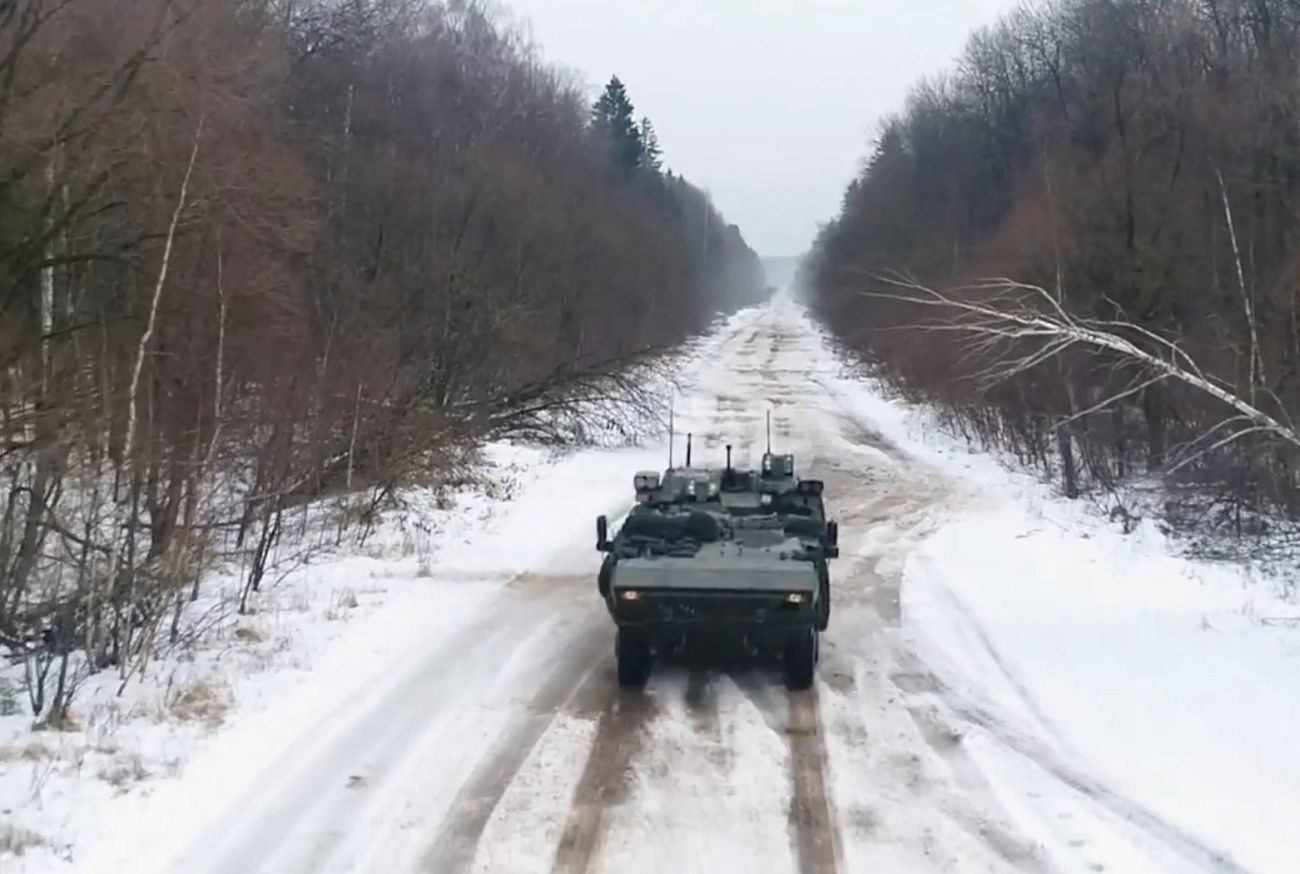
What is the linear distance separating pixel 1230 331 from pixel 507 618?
1455 centimetres

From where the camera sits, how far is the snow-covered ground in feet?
22.1

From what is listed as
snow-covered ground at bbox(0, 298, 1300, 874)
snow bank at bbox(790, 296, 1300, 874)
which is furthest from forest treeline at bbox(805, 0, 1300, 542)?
snow-covered ground at bbox(0, 298, 1300, 874)

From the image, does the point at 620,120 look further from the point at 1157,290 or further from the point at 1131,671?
the point at 1131,671

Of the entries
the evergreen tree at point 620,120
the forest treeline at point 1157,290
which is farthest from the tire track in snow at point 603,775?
the evergreen tree at point 620,120

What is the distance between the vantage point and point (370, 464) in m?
18.4

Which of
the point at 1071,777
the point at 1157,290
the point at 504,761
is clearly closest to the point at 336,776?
the point at 504,761

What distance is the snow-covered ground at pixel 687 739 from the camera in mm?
6742

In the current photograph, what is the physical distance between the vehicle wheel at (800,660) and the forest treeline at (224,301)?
13.8ft

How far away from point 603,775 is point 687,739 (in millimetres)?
920

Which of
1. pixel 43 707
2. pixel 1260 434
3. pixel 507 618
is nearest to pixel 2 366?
pixel 43 707

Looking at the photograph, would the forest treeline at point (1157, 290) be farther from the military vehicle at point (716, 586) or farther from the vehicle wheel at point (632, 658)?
the vehicle wheel at point (632, 658)

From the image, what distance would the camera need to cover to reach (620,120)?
82.9 meters

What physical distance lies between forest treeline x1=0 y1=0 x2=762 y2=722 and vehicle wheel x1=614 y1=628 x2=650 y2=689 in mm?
3065

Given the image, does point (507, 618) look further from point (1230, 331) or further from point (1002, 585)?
point (1230, 331)
